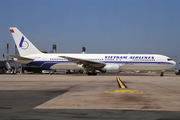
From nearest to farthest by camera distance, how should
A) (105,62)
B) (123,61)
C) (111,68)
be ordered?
1. (111,68)
2. (123,61)
3. (105,62)

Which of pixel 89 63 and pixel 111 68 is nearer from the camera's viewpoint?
pixel 111 68

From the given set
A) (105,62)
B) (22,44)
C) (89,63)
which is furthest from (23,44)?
(105,62)

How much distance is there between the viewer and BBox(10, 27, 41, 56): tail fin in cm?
3888

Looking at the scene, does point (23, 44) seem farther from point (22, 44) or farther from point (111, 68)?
point (111, 68)

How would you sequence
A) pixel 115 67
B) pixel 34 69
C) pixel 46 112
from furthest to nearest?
pixel 34 69, pixel 115 67, pixel 46 112

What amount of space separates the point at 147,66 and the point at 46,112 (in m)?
32.4

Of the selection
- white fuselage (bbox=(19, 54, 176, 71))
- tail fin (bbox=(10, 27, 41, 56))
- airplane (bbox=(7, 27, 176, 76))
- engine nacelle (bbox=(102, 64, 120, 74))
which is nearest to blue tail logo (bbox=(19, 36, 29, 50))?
tail fin (bbox=(10, 27, 41, 56))

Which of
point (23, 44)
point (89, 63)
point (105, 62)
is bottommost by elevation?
point (89, 63)

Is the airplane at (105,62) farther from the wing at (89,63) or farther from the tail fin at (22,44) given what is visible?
the tail fin at (22,44)

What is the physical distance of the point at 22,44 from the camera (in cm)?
3906

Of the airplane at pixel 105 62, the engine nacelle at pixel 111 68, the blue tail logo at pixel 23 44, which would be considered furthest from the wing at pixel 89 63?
the blue tail logo at pixel 23 44

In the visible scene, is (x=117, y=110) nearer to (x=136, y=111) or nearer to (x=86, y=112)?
(x=136, y=111)

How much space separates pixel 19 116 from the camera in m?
5.57

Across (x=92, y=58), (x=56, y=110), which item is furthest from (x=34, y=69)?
(x=56, y=110)
